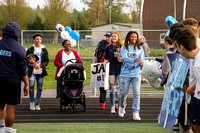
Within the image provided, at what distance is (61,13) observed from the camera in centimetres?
6172

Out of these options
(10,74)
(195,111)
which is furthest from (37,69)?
(195,111)

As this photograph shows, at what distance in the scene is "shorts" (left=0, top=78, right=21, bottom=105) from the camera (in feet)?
25.8

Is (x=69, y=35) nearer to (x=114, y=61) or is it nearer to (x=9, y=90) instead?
(x=114, y=61)

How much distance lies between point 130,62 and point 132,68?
143 millimetres

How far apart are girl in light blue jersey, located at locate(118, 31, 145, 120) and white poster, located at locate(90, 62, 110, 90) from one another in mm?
1265

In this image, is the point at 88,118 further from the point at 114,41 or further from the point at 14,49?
the point at 14,49

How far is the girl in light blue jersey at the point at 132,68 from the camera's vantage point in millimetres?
10203

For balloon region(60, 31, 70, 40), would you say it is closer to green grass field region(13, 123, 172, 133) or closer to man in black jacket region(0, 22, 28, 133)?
green grass field region(13, 123, 172, 133)

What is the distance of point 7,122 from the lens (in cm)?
782

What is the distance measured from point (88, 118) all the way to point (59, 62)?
2184mm

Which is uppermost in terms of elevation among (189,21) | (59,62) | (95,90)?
(189,21)

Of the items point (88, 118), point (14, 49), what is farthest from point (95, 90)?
point (14, 49)

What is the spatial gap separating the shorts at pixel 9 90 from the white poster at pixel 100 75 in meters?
4.01

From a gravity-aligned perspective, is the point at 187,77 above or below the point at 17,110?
above
